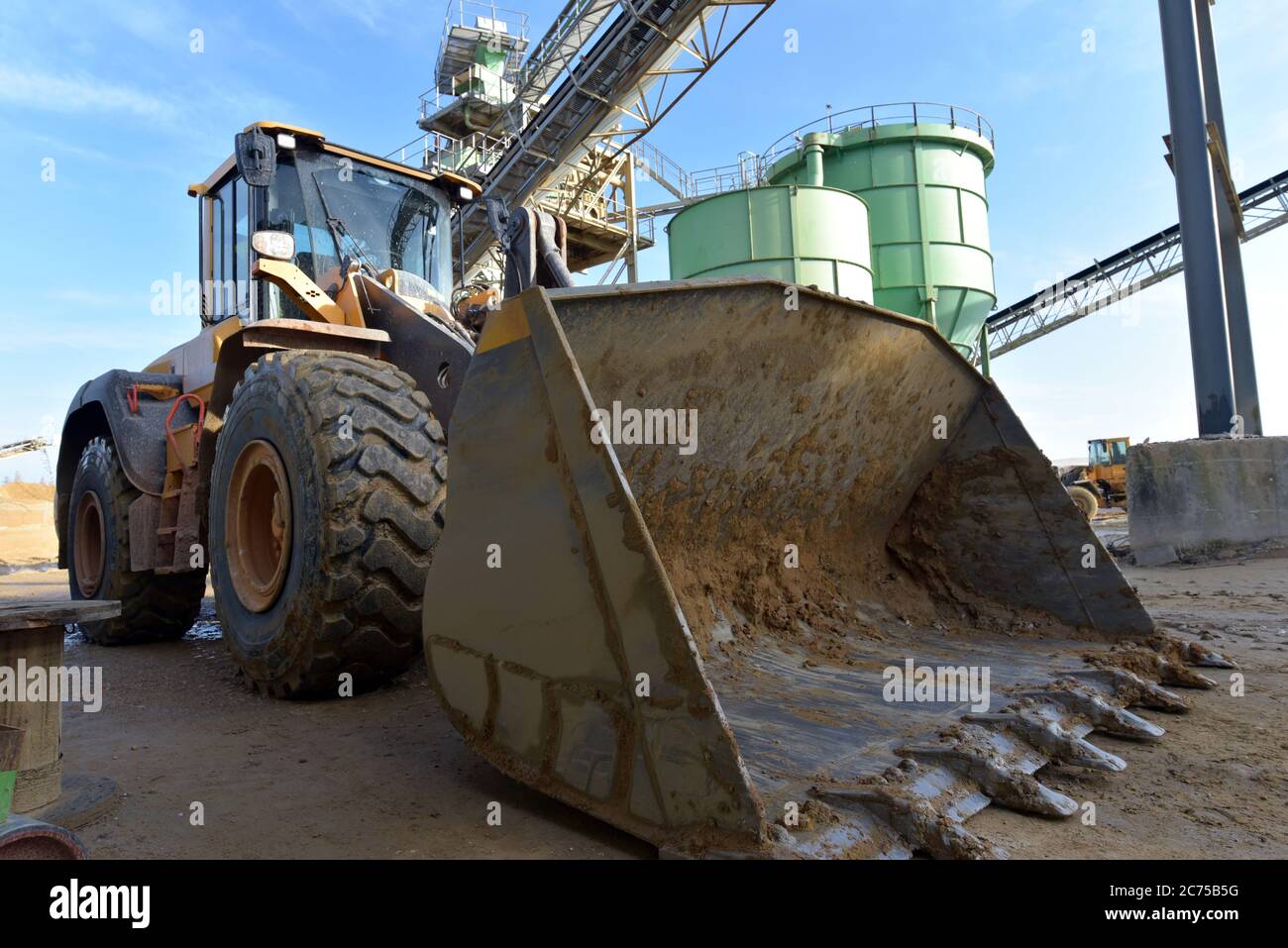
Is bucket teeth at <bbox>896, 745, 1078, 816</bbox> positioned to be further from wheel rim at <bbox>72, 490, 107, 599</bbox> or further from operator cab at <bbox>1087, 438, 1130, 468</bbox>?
operator cab at <bbox>1087, 438, 1130, 468</bbox>

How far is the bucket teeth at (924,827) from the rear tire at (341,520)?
181 centimetres

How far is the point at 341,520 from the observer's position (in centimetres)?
293

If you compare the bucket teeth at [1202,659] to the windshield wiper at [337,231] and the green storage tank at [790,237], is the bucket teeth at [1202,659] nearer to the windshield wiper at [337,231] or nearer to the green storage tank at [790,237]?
the windshield wiper at [337,231]

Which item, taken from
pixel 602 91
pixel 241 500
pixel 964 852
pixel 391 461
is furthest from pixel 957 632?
pixel 602 91

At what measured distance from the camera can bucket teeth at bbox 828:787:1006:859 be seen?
5.61 ft

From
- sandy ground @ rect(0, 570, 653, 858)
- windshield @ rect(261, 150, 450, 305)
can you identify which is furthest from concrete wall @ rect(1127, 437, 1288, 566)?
sandy ground @ rect(0, 570, 653, 858)

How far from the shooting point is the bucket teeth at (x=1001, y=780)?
2.02 meters

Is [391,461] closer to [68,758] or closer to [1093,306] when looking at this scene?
[68,758]

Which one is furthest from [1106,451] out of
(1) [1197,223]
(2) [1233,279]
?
(1) [1197,223]

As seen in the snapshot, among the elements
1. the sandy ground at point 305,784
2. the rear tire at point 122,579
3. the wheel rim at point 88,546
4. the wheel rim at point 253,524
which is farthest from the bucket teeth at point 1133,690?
the wheel rim at point 88,546

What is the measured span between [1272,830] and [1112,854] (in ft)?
1.51

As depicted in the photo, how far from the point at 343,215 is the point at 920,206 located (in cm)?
1342

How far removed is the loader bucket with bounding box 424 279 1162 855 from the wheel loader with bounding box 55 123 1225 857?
1 centimetres

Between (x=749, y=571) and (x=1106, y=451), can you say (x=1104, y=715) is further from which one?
(x=1106, y=451)
